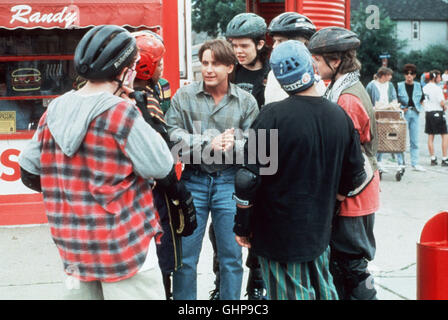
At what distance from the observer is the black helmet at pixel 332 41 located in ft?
12.2

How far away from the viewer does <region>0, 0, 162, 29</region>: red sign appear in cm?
631

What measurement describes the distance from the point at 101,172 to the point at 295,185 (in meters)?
1.04

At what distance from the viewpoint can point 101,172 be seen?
2.54 m

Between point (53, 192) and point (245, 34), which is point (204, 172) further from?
point (53, 192)

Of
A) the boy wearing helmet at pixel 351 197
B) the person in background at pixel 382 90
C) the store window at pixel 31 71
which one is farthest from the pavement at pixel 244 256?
the person in background at pixel 382 90

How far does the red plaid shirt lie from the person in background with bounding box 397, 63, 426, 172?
9350mm

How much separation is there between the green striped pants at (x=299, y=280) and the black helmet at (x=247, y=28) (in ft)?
5.90

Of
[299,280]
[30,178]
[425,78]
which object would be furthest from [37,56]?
[425,78]

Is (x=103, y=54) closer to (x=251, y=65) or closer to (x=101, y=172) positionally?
(x=101, y=172)

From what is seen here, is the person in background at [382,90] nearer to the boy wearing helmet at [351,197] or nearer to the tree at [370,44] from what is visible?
the boy wearing helmet at [351,197]

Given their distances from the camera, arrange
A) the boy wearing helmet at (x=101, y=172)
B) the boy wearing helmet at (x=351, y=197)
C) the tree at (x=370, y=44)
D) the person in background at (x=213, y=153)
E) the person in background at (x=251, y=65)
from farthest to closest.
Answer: the tree at (x=370, y=44), the person in background at (x=251, y=65), the person in background at (x=213, y=153), the boy wearing helmet at (x=351, y=197), the boy wearing helmet at (x=101, y=172)

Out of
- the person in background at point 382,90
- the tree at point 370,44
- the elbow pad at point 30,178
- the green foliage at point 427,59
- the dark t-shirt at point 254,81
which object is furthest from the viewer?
the green foliage at point 427,59

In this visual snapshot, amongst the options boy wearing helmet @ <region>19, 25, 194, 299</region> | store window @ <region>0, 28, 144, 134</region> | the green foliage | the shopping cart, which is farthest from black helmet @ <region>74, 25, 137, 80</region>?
the green foliage

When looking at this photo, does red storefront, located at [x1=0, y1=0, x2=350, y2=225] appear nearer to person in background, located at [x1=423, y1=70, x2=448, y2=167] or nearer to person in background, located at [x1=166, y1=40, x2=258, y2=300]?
person in background, located at [x1=166, y1=40, x2=258, y2=300]
